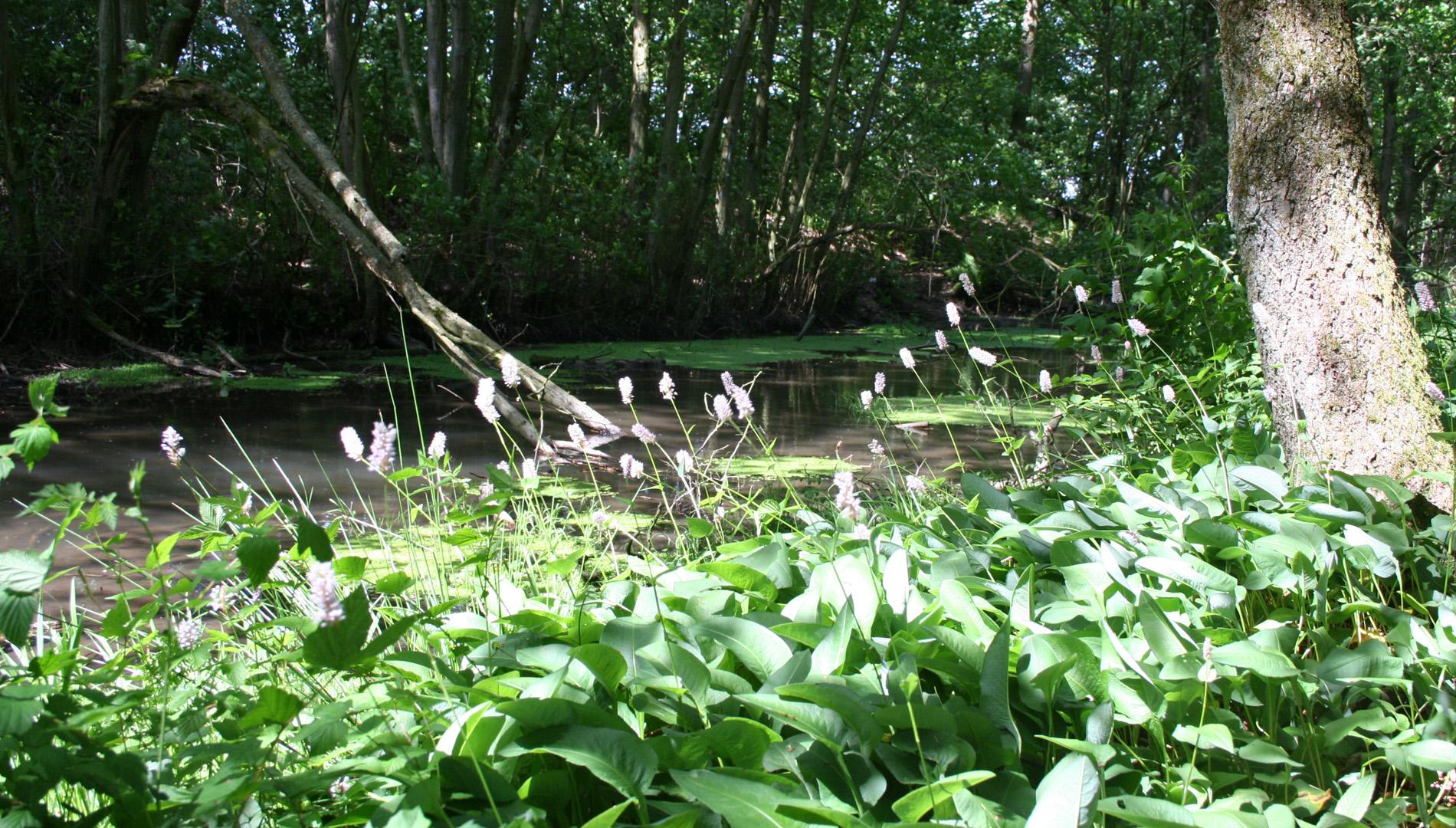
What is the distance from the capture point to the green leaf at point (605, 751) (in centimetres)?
117

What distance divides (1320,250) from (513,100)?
8.99 metres

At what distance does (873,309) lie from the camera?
1683 centimetres

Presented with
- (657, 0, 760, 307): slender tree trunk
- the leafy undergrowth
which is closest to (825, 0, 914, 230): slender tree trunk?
(657, 0, 760, 307): slender tree trunk

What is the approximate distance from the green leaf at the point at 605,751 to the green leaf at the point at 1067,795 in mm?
422

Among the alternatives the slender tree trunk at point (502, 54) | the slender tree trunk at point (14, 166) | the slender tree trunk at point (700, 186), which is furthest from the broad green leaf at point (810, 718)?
the slender tree trunk at point (700, 186)

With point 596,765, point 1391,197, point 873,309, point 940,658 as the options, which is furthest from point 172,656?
point 1391,197

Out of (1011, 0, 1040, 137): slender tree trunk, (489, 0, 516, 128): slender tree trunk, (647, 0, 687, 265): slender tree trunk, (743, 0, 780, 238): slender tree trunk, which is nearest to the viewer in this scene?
(489, 0, 516, 128): slender tree trunk

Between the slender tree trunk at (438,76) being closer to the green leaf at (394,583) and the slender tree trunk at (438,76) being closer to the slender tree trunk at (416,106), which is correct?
the slender tree trunk at (416,106)

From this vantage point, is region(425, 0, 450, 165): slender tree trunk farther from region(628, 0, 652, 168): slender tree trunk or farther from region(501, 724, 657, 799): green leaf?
region(501, 724, 657, 799): green leaf

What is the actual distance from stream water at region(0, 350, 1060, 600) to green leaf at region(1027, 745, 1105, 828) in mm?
2335

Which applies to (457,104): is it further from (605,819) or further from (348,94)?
(605,819)

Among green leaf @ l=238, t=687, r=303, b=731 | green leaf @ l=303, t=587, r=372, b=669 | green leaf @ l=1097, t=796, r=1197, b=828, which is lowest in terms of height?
green leaf @ l=1097, t=796, r=1197, b=828

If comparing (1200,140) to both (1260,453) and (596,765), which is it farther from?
(596,765)

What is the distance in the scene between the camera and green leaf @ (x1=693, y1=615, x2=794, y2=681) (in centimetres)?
147
